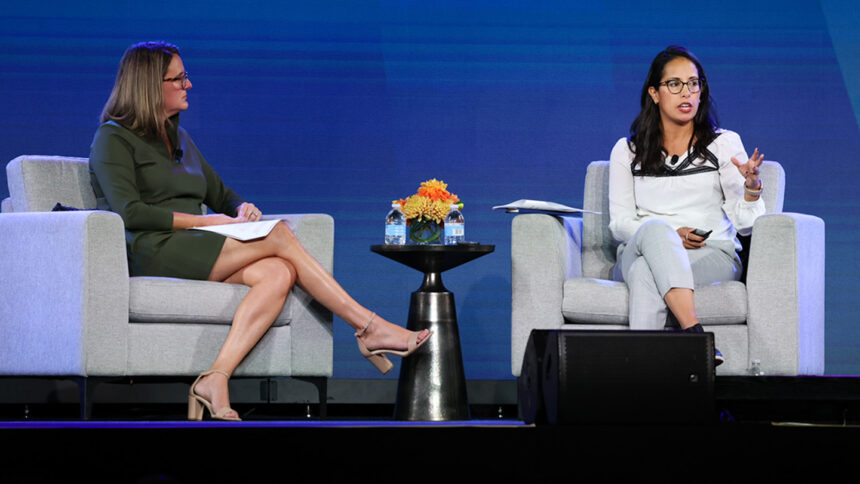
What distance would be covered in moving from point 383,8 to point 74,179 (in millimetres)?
1595

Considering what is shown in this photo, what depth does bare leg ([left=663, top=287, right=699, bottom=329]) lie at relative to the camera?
115 inches

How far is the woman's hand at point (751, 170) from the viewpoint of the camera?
3.09 metres

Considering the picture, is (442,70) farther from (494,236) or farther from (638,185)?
(638,185)

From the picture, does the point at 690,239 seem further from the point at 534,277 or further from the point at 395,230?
the point at 395,230

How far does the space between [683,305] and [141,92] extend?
5.87ft

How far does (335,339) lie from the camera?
4.33 metres

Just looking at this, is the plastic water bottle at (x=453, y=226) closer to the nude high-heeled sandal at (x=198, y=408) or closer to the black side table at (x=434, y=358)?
the black side table at (x=434, y=358)

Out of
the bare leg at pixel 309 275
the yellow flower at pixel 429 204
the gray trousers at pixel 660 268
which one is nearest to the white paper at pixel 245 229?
the bare leg at pixel 309 275

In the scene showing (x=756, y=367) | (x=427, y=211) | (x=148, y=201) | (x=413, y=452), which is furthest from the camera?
(x=427, y=211)

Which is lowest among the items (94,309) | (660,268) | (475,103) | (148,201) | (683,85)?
(94,309)

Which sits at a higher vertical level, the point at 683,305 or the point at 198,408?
the point at 683,305

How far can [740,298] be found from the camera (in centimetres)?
313

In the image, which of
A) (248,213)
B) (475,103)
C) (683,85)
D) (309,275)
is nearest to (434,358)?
(309,275)

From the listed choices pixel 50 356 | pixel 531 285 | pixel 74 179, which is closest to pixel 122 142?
pixel 74 179
